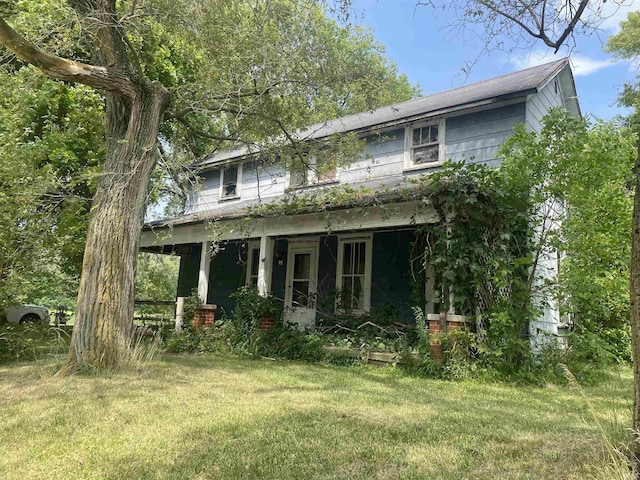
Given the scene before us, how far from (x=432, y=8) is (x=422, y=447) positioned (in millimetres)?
3890

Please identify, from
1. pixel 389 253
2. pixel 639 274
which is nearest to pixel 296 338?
pixel 389 253

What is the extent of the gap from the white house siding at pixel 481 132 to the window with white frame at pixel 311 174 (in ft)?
8.58

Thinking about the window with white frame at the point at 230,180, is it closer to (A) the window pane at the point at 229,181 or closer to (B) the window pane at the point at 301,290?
(A) the window pane at the point at 229,181

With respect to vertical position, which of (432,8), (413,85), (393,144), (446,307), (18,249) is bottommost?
(446,307)

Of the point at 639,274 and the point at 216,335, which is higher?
the point at 639,274

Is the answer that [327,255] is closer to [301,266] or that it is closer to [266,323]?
[301,266]

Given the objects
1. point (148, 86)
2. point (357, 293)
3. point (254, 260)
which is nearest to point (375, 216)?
point (357, 293)

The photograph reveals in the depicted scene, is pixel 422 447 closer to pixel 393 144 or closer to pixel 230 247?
pixel 393 144

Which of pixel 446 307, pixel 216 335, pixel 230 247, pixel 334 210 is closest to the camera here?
pixel 446 307

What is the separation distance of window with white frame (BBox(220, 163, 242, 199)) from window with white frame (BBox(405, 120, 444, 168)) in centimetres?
553

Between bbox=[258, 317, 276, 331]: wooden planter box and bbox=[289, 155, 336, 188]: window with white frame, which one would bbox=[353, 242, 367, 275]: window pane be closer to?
bbox=[289, 155, 336, 188]: window with white frame

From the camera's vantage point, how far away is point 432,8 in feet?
14.5

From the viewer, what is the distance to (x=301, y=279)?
37.9ft

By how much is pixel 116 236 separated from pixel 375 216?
4.16 metres
